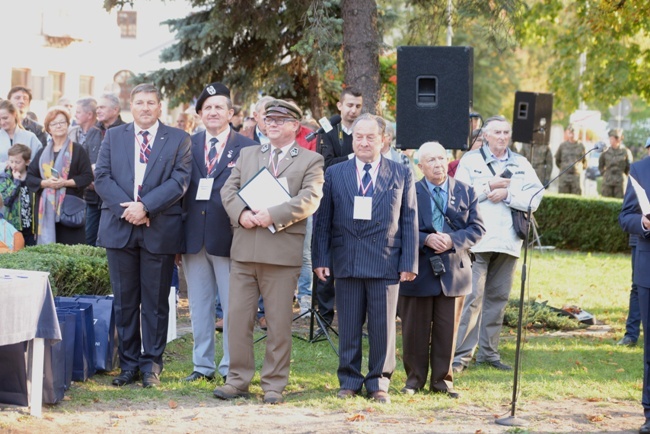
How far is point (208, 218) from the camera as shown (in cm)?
757

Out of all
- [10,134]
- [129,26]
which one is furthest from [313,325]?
[129,26]

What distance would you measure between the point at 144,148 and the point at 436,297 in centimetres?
243

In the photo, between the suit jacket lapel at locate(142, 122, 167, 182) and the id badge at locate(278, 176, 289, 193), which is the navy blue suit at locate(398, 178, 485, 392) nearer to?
the id badge at locate(278, 176, 289, 193)

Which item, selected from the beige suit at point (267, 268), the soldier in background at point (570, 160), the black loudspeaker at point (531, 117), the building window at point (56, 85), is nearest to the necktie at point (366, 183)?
the beige suit at point (267, 268)

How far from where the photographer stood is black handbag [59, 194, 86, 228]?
10.6 metres

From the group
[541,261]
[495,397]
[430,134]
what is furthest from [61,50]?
[495,397]

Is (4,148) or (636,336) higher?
(4,148)

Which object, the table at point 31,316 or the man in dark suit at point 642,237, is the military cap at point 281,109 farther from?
the man in dark suit at point 642,237

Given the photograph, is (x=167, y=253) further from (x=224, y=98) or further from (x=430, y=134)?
(x=430, y=134)

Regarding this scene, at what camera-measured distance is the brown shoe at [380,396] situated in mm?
7180

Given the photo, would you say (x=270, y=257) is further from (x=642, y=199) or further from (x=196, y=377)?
(x=642, y=199)

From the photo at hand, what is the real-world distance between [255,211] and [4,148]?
5.16 m

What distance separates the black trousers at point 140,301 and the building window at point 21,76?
104ft

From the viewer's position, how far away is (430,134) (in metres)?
9.66
